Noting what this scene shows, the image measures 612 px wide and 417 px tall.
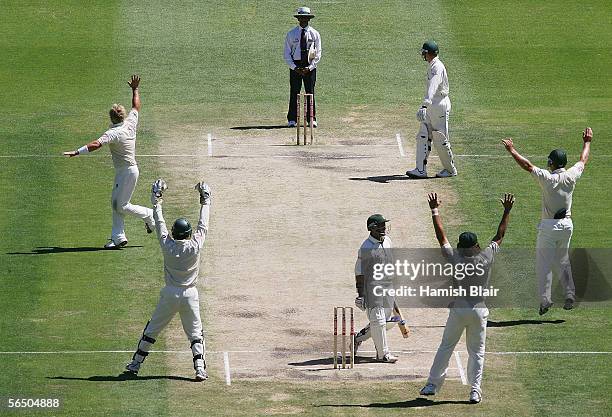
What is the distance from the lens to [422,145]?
3262 centimetres

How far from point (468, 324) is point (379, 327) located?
1.79m

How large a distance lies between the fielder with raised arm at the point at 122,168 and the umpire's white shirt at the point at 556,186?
23.2 ft

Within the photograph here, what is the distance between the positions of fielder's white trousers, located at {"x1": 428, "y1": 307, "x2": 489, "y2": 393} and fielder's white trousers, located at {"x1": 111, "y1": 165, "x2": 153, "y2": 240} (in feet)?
26.3

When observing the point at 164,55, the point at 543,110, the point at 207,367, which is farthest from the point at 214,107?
the point at 207,367

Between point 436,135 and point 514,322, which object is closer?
point 514,322

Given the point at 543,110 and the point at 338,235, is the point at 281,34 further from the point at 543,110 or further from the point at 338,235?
the point at 338,235

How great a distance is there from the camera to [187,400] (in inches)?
898

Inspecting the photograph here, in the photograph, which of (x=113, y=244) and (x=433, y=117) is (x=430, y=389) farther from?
(x=433, y=117)

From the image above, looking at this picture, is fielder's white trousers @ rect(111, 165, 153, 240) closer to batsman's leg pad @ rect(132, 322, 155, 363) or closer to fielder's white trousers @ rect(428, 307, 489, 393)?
batsman's leg pad @ rect(132, 322, 155, 363)

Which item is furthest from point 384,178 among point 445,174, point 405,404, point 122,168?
point 405,404

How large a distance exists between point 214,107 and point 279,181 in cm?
557

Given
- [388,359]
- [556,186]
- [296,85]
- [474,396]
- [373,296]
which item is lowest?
[474,396]

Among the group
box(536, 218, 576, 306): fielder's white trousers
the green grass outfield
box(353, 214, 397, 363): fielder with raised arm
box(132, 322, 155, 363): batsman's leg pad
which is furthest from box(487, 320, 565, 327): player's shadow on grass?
box(132, 322, 155, 363): batsman's leg pad

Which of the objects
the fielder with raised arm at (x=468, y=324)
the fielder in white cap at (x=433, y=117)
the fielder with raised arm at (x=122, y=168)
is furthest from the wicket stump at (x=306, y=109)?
the fielder with raised arm at (x=468, y=324)
